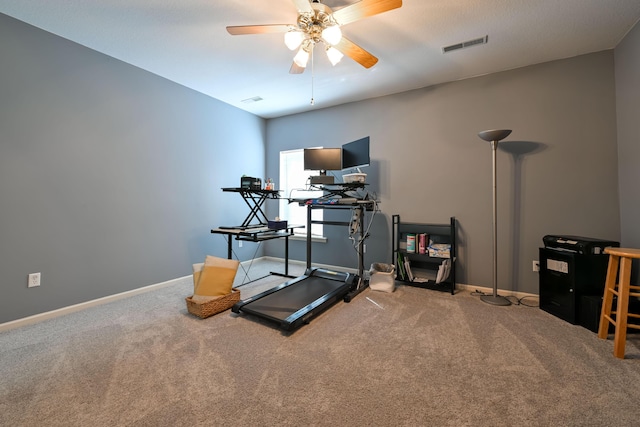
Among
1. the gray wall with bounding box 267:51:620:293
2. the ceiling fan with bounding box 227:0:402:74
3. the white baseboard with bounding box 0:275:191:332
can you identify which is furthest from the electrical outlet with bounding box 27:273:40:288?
the gray wall with bounding box 267:51:620:293

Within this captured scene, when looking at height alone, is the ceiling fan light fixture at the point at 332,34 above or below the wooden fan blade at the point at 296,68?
below

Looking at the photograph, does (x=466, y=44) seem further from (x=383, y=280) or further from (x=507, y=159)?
(x=383, y=280)

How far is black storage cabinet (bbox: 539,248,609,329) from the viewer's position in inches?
87.2

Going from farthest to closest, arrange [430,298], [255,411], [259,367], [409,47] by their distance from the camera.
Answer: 1. [430,298]
2. [409,47]
3. [259,367]
4. [255,411]

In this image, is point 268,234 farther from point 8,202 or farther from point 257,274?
point 8,202

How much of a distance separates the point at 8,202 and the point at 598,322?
197 inches

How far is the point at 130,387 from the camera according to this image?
150cm

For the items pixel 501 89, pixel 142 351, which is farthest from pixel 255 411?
pixel 501 89

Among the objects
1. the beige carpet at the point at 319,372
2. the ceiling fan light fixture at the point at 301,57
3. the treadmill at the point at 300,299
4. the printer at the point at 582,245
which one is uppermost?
the ceiling fan light fixture at the point at 301,57

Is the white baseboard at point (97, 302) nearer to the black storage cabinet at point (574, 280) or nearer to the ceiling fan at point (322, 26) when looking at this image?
the black storage cabinet at point (574, 280)

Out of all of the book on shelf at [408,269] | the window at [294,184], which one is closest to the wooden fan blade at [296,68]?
the window at [294,184]

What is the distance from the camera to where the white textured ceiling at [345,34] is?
6.77 feet

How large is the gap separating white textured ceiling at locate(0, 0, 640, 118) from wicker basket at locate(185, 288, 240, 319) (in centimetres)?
251

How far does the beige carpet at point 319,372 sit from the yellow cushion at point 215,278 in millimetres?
240
